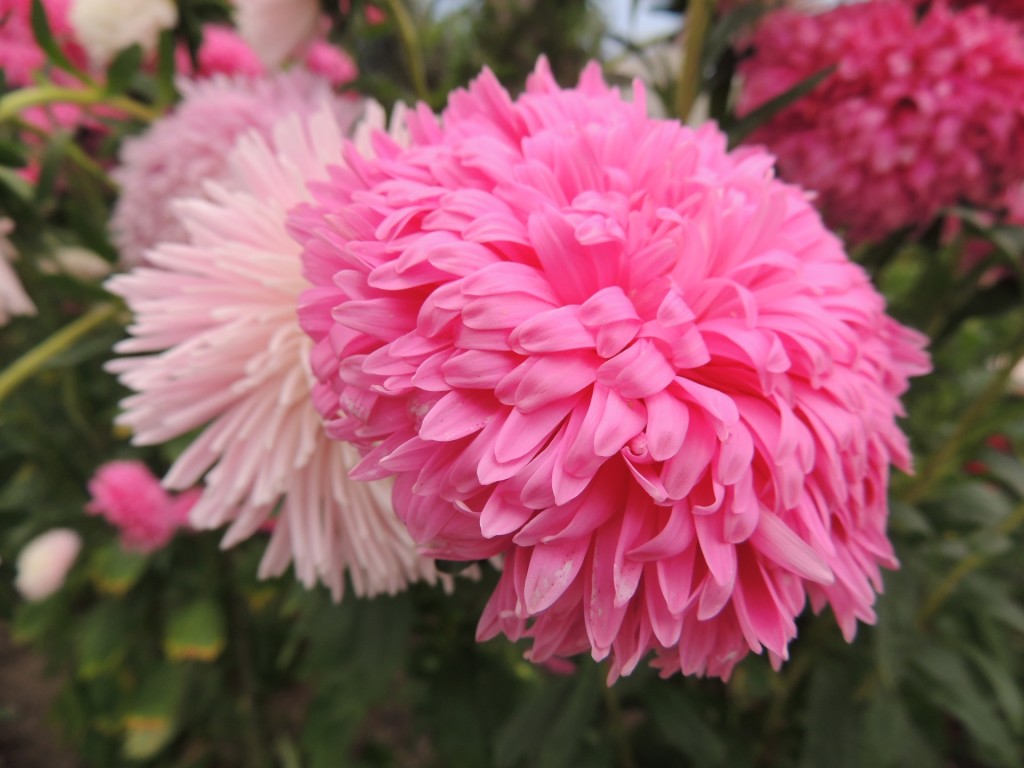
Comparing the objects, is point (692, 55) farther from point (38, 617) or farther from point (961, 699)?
point (38, 617)

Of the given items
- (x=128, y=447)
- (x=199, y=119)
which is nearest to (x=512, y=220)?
(x=199, y=119)

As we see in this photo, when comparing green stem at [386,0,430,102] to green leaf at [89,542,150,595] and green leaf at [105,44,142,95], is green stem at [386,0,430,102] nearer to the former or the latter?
green leaf at [105,44,142,95]

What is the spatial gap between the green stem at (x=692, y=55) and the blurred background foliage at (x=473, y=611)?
12 mm

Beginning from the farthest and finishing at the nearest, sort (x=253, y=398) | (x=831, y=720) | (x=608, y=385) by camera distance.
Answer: (x=831, y=720) < (x=253, y=398) < (x=608, y=385)

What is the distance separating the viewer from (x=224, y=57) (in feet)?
1.86

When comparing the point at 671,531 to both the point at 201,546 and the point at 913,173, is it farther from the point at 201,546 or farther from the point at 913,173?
the point at 201,546

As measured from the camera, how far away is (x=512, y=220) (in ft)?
0.76

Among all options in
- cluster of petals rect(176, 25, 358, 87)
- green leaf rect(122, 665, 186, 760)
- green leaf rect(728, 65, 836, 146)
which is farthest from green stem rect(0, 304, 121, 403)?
green leaf rect(728, 65, 836, 146)

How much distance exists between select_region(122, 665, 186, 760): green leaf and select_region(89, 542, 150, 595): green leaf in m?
0.12

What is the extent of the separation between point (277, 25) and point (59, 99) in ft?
0.56

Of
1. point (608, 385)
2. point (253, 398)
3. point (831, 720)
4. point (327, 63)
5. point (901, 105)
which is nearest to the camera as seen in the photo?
point (608, 385)

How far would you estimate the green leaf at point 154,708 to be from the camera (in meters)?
0.62

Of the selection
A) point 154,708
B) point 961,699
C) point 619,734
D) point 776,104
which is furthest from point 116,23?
point 961,699

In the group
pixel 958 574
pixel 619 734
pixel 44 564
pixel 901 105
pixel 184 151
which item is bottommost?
pixel 619 734
